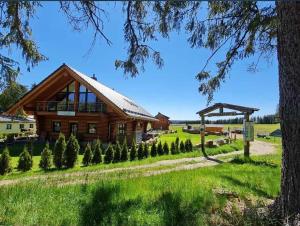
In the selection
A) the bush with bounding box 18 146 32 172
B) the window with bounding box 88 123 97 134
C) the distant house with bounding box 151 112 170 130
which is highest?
the distant house with bounding box 151 112 170 130

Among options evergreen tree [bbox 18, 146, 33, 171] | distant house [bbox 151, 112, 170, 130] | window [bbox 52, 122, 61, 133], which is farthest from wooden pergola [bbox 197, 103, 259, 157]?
distant house [bbox 151, 112, 170, 130]

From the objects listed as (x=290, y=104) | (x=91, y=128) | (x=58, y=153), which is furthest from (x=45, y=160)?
(x=91, y=128)

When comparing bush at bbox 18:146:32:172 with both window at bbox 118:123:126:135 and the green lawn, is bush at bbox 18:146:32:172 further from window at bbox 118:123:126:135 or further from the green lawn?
window at bbox 118:123:126:135

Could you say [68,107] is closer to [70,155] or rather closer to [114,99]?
[114,99]

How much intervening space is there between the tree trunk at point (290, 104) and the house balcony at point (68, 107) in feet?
66.5

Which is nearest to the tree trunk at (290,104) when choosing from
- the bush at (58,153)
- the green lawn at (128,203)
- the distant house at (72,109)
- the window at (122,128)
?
the green lawn at (128,203)

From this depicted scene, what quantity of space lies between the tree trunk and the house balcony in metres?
20.3

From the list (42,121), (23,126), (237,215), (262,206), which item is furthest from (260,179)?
(23,126)

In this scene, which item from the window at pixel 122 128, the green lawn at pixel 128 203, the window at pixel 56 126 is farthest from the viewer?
the window at pixel 122 128

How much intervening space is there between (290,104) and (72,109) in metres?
22.3

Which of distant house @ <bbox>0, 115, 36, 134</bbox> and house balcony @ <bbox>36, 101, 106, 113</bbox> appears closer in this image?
house balcony @ <bbox>36, 101, 106, 113</bbox>

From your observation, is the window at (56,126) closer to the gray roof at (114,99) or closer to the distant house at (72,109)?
the distant house at (72,109)

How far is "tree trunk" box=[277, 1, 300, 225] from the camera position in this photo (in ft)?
14.7

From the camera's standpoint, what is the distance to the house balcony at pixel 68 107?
80.4 ft
